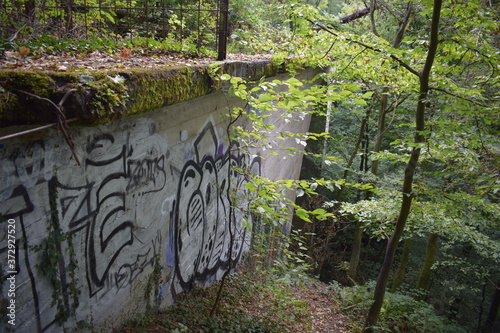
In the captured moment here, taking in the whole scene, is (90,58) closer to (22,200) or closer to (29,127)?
(29,127)

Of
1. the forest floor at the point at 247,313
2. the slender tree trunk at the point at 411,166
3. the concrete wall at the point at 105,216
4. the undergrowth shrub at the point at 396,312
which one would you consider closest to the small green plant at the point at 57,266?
the concrete wall at the point at 105,216

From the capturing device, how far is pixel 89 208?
8.23 feet

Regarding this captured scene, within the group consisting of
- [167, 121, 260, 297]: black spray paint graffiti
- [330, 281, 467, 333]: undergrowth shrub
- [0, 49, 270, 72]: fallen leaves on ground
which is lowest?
[330, 281, 467, 333]: undergrowth shrub

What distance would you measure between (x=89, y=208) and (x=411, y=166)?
3894mm

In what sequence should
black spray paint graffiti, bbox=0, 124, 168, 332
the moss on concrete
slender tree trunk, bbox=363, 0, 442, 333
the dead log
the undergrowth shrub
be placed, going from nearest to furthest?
the moss on concrete → black spray paint graffiti, bbox=0, 124, 168, 332 → slender tree trunk, bbox=363, 0, 442, 333 → the undergrowth shrub → the dead log

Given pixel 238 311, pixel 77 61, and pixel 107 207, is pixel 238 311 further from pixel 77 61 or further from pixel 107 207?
pixel 77 61

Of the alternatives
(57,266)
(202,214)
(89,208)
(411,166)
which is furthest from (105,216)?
(411,166)

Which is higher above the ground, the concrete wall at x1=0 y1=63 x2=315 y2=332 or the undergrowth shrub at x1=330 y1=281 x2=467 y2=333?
the concrete wall at x1=0 y1=63 x2=315 y2=332

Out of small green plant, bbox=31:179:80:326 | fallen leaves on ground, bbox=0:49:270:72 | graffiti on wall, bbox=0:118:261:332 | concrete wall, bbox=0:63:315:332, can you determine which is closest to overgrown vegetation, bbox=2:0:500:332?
fallen leaves on ground, bbox=0:49:270:72

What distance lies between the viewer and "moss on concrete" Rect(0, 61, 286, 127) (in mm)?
1854

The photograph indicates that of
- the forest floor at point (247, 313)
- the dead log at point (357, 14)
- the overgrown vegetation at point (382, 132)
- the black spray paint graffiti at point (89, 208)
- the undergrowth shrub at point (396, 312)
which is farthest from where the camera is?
the dead log at point (357, 14)

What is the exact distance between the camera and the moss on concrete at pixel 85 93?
6.08 feet

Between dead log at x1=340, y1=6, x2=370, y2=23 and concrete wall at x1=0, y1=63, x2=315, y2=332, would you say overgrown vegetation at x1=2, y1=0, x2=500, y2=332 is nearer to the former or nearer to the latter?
concrete wall at x1=0, y1=63, x2=315, y2=332

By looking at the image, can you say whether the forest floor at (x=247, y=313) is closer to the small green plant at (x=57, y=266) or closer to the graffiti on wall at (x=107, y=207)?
the graffiti on wall at (x=107, y=207)
